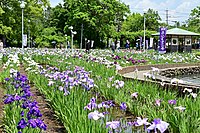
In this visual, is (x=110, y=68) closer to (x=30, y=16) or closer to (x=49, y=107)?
(x=49, y=107)

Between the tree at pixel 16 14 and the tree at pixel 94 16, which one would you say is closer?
the tree at pixel 16 14

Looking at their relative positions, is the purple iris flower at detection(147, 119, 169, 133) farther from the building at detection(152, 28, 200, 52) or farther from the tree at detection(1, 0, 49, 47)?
the building at detection(152, 28, 200, 52)

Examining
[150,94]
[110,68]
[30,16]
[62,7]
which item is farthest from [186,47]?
[150,94]

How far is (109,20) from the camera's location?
47.9 metres

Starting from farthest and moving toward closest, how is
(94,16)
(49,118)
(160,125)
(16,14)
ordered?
(94,16), (16,14), (49,118), (160,125)

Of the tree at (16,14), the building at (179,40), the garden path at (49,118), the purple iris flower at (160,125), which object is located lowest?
the garden path at (49,118)


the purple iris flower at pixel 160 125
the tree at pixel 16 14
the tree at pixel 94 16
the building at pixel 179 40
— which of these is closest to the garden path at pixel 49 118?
the purple iris flower at pixel 160 125

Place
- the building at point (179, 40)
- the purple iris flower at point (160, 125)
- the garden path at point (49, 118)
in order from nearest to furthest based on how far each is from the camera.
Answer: the purple iris flower at point (160, 125) < the garden path at point (49, 118) < the building at point (179, 40)

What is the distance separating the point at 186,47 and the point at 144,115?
3410 centimetres

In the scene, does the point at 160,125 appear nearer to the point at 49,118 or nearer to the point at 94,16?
the point at 49,118

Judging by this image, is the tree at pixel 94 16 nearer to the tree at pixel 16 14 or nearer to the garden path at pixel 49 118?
the tree at pixel 16 14

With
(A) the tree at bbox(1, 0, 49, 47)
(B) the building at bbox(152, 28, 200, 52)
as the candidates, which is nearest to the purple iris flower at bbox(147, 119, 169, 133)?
(A) the tree at bbox(1, 0, 49, 47)

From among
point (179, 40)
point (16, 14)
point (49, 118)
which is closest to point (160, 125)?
point (49, 118)

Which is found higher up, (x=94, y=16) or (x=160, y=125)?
(x=94, y=16)
